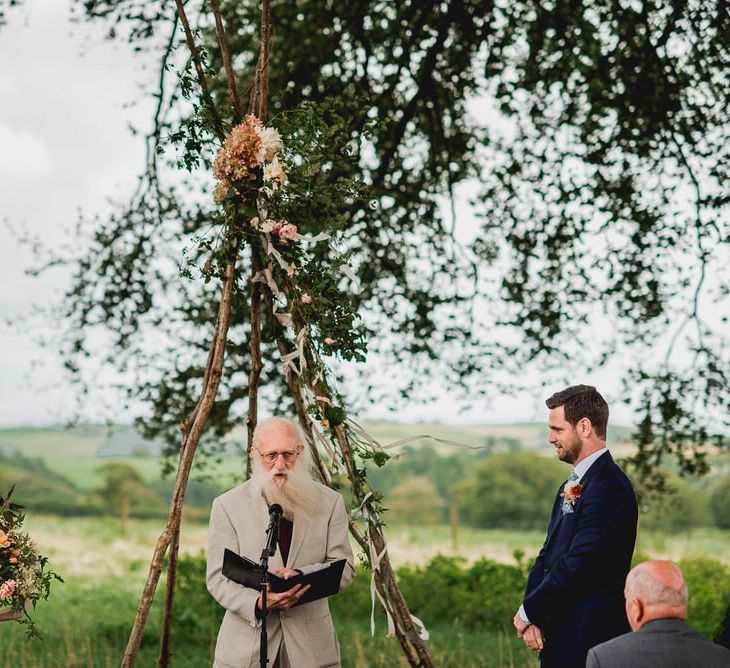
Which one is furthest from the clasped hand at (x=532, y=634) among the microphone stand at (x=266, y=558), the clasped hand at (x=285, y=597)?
the microphone stand at (x=266, y=558)

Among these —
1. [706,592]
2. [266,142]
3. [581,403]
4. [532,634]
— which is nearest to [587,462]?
[581,403]

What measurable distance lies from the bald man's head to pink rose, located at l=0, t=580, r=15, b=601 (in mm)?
3038

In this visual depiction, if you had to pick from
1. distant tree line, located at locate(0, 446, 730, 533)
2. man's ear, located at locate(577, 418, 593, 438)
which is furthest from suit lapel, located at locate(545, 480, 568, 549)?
distant tree line, located at locate(0, 446, 730, 533)

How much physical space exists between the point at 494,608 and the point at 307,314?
6.39 meters

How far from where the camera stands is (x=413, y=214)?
1054 centimetres

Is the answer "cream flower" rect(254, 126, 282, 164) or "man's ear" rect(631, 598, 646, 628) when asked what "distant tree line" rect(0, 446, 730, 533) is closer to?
"cream flower" rect(254, 126, 282, 164)

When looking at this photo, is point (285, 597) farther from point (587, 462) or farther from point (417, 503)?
point (417, 503)

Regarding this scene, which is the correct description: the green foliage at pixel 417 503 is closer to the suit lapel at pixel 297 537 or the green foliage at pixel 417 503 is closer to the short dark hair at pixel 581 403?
the suit lapel at pixel 297 537

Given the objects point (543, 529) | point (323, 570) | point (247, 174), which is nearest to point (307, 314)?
point (247, 174)

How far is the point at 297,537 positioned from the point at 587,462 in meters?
1.31

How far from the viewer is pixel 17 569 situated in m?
4.66

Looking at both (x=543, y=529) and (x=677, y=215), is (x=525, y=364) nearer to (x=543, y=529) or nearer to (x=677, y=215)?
(x=677, y=215)

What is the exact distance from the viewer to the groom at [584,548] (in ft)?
13.4

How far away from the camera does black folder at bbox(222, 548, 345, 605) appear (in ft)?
13.0
